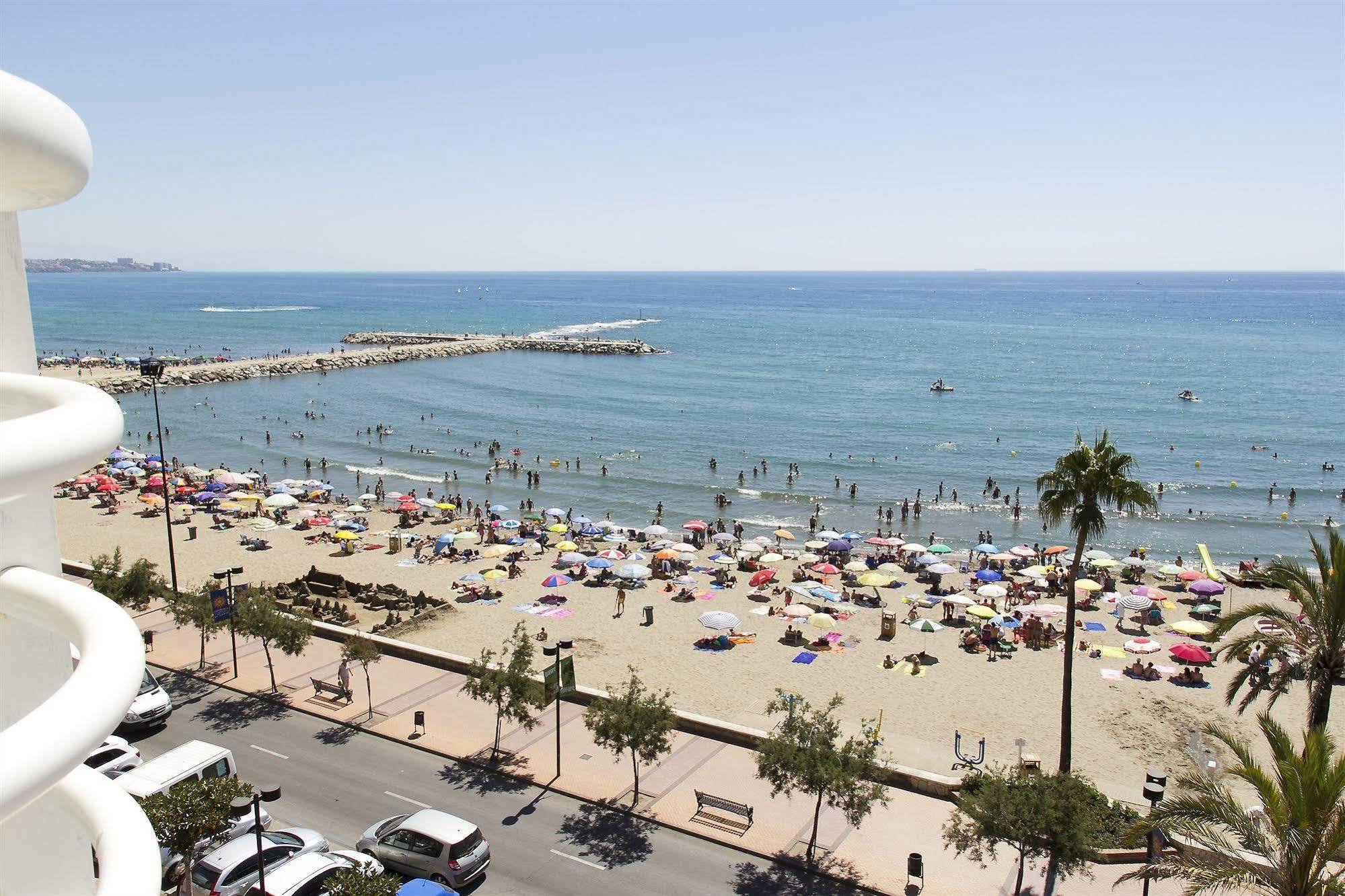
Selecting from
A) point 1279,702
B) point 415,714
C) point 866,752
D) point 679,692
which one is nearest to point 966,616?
point 1279,702

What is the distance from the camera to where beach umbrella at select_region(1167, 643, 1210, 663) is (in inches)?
1064

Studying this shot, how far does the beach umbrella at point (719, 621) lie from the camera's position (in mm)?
28578

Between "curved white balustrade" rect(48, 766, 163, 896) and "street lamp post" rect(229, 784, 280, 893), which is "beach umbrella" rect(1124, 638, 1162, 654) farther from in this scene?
"curved white balustrade" rect(48, 766, 163, 896)

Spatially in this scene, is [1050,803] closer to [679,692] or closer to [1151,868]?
[1151,868]

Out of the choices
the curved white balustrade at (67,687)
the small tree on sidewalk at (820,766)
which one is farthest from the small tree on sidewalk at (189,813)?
the curved white balustrade at (67,687)

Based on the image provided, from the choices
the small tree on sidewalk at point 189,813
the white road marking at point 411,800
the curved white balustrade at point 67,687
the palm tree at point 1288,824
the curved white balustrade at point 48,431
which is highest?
the curved white balustrade at point 48,431

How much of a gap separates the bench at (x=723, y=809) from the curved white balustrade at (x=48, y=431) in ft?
53.1

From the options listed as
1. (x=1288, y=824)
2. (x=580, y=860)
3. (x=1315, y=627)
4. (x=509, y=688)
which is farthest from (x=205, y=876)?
(x=1315, y=627)

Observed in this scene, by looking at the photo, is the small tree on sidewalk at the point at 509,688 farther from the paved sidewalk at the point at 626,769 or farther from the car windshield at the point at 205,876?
the car windshield at the point at 205,876

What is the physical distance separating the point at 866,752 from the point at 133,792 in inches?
489

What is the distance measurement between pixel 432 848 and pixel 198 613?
37.9 ft

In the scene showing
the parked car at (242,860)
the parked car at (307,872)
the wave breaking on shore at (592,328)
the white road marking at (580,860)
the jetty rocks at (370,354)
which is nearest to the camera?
the parked car at (307,872)

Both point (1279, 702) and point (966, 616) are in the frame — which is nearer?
point (1279, 702)

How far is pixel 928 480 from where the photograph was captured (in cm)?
5809
